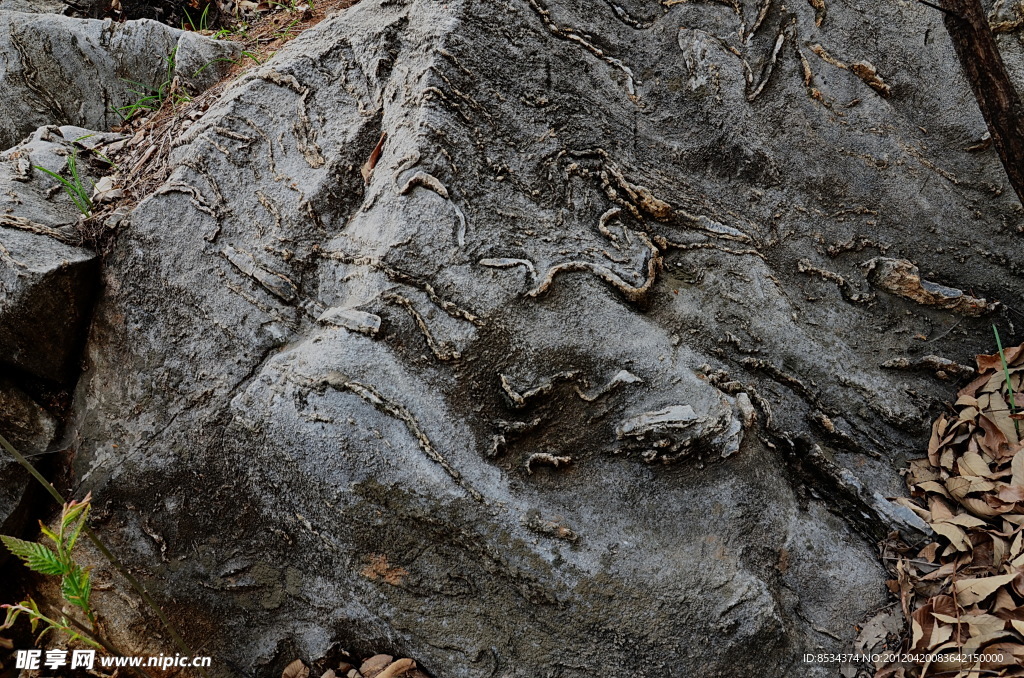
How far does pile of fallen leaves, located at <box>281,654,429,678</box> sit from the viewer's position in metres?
1.80

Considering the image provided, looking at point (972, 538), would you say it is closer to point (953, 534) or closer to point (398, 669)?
point (953, 534)

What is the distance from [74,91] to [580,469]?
2770 millimetres

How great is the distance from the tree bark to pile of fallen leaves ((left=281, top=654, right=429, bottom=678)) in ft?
7.26

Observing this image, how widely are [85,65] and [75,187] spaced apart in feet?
3.64

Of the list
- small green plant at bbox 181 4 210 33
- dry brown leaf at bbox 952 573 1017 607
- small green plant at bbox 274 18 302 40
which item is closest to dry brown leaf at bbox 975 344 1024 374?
dry brown leaf at bbox 952 573 1017 607

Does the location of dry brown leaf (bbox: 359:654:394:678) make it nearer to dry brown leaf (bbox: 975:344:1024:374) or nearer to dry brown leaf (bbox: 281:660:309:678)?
dry brown leaf (bbox: 281:660:309:678)

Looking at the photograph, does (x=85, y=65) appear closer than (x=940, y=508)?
No

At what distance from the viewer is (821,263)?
2.16 metres

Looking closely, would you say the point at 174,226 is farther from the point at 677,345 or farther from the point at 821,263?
the point at 821,263

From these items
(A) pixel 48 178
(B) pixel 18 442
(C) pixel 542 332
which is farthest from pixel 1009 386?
(A) pixel 48 178

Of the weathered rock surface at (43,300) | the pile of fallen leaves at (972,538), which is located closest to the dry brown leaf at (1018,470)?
the pile of fallen leaves at (972,538)

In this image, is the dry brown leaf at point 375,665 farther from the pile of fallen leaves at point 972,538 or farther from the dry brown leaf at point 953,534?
the dry brown leaf at point 953,534

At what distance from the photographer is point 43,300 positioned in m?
1.85

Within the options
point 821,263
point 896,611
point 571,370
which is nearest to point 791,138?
point 821,263
